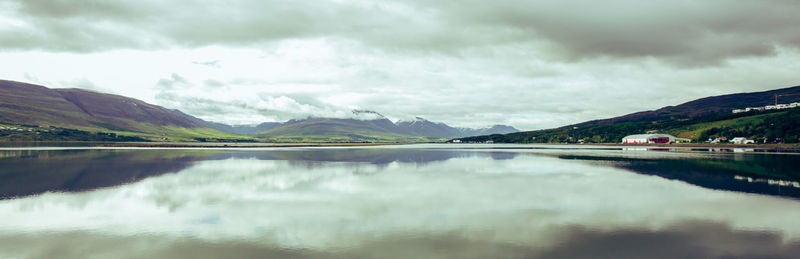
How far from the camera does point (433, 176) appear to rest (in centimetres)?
4178

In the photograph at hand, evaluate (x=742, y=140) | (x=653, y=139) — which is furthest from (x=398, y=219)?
(x=653, y=139)

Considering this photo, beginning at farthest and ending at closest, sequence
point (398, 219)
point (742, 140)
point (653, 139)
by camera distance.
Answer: point (653, 139)
point (742, 140)
point (398, 219)

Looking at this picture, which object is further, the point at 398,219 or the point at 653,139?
the point at 653,139

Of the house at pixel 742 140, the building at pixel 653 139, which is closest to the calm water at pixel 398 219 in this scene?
the house at pixel 742 140

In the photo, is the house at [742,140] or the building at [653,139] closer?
the house at [742,140]

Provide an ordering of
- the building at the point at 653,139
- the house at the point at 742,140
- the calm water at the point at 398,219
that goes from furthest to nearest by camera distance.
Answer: the building at the point at 653,139
the house at the point at 742,140
the calm water at the point at 398,219

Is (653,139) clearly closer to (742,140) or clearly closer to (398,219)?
(742,140)

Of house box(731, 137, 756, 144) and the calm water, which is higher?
house box(731, 137, 756, 144)

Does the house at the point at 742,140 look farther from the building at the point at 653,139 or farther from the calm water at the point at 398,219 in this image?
the calm water at the point at 398,219

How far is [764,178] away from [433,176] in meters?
31.7

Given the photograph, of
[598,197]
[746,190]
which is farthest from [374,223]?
[746,190]

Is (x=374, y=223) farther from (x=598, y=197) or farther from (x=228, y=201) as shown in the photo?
(x=598, y=197)

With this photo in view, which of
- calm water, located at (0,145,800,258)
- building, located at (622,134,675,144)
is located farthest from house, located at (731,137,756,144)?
calm water, located at (0,145,800,258)

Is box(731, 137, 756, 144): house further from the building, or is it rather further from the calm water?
the calm water
